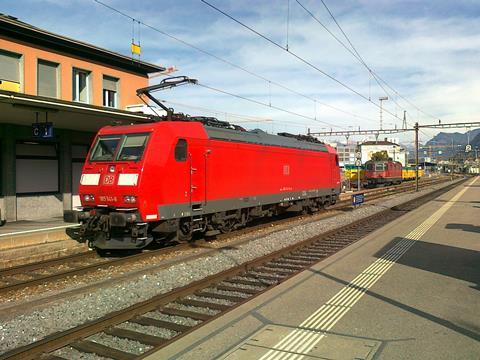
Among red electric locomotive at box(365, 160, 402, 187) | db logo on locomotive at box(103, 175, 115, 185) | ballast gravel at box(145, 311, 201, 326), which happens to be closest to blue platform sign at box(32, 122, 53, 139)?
db logo on locomotive at box(103, 175, 115, 185)

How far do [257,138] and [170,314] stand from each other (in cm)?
959

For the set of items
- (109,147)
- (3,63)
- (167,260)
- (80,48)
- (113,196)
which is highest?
(80,48)

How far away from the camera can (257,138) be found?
1502cm

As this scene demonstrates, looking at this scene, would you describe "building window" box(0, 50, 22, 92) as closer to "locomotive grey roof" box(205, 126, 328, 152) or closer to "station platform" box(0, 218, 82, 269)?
"station platform" box(0, 218, 82, 269)

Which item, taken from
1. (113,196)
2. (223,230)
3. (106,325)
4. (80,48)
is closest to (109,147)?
(113,196)

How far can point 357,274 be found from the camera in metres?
8.12

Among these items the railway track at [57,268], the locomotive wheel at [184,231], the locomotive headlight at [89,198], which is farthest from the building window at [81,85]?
the railway track at [57,268]

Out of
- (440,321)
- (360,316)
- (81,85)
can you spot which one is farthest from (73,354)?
(81,85)

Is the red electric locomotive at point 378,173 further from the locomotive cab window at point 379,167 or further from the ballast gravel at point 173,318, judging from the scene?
the ballast gravel at point 173,318

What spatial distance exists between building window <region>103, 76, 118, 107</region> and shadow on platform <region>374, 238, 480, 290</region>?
16014 millimetres

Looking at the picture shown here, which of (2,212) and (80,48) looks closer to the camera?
(2,212)

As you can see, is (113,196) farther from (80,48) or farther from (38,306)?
(80,48)

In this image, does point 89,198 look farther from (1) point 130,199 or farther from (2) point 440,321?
(2) point 440,321

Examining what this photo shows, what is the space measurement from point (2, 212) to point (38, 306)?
1006 centimetres
